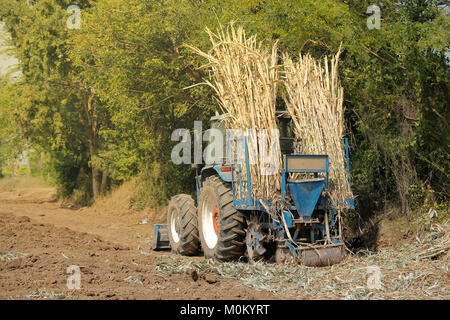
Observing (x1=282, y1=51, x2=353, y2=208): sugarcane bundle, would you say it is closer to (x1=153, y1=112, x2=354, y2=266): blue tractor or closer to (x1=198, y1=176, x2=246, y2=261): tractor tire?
(x1=153, y1=112, x2=354, y2=266): blue tractor

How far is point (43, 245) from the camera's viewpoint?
9.88 meters

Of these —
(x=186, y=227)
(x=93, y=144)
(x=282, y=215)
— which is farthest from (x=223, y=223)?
(x=93, y=144)

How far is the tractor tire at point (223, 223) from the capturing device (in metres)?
7.66

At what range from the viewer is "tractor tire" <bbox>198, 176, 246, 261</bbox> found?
302 inches

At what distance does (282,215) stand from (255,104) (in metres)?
1.71

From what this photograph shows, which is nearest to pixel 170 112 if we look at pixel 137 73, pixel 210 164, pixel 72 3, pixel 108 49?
pixel 137 73

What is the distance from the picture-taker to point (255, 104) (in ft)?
24.9

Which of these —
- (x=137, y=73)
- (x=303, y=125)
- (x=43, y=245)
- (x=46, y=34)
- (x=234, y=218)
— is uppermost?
(x=46, y=34)

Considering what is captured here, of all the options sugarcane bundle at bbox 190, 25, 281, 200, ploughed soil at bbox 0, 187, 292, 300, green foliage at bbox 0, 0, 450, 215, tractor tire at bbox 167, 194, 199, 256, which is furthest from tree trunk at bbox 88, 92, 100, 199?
sugarcane bundle at bbox 190, 25, 281, 200

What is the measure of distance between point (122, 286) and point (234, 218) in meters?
2.09

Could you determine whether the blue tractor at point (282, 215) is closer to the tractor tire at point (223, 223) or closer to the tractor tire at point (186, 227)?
the tractor tire at point (223, 223)

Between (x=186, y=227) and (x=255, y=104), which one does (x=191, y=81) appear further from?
(x=255, y=104)

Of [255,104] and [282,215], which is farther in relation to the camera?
[255,104]

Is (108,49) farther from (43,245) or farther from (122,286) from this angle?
(122,286)
